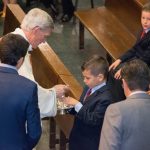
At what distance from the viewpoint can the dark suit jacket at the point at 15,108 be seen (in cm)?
312

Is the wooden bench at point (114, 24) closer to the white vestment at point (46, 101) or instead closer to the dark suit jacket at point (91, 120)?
the white vestment at point (46, 101)

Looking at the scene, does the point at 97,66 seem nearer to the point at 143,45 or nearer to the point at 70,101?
the point at 70,101


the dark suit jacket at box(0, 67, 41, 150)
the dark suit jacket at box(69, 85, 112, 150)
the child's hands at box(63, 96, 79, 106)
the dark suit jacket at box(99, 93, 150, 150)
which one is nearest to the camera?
the dark suit jacket at box(99, 93, 150, 150)

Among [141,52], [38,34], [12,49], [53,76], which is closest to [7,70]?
[12,49]

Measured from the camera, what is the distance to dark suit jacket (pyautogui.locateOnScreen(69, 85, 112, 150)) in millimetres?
3576

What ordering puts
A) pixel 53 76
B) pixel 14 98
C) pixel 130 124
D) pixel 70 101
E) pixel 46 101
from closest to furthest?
pixel 130 124
pixel 14 98
pixel 70 101
pixel 46 101
pixel 53 76

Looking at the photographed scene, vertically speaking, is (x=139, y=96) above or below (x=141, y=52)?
above

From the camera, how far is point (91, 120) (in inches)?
141

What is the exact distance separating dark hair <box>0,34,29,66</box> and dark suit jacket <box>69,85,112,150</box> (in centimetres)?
70

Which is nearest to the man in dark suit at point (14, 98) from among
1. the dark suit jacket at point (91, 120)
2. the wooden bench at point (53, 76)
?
the dark suit jacket at point (91, 120)

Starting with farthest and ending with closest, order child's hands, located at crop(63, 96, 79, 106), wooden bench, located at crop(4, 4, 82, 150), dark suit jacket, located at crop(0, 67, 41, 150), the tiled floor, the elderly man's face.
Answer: the tiled floor → wooden bench, located at crop(4, 4, 82, 150) → the elderly man's face → child's hands, located at crop(63, 96, 79, 106) → dark suit jacket, located at crop(0, 67, 41, 150)

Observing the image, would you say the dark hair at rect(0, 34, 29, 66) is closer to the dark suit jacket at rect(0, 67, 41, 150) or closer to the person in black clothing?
the dark suit jacket at rect(0, 67, 41, 150)

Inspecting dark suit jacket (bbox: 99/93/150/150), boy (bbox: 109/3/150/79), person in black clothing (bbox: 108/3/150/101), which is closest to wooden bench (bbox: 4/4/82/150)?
person in black clothing (bbox: 108/3/150/101)

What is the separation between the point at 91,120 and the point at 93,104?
117 mm
